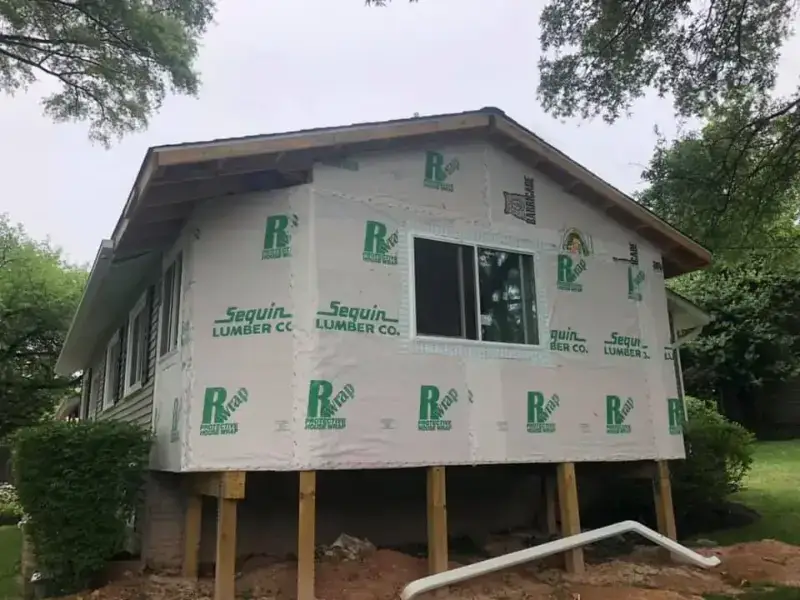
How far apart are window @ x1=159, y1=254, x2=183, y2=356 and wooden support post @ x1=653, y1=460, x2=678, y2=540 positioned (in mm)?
6200

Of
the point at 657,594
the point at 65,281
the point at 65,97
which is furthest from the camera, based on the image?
the point at 65,281

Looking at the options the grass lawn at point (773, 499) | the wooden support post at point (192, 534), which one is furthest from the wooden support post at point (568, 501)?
the wooden support post at point (192, 534)

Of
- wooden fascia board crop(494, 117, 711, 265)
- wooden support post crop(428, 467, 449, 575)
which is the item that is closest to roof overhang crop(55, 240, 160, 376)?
wooden support post crop(428, 467, 449, 575)

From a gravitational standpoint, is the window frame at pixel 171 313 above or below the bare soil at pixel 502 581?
above

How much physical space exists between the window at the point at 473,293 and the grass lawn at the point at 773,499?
14.7ft

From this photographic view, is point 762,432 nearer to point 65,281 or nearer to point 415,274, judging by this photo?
point 415,274

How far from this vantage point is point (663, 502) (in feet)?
28.9

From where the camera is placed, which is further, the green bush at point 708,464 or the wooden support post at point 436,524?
the green bush at point 708,464

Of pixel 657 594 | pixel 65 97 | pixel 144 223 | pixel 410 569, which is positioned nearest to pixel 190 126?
pixel 65 97

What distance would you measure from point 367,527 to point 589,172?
5245 mm

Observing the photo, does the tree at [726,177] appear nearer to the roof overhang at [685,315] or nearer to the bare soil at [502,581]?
the roof overhang at [685,315]

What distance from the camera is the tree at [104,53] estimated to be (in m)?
13.0

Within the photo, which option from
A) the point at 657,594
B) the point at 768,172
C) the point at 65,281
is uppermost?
the point at 65,281

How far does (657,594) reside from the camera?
6.75m
